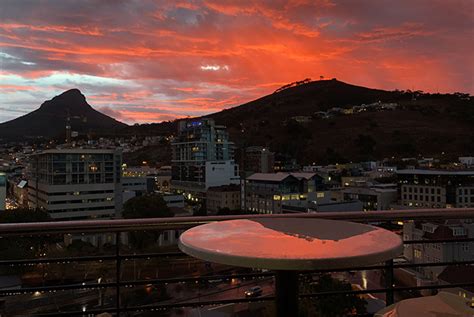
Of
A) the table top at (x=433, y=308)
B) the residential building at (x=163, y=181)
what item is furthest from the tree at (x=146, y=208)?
the residential building at (x=163, y=181)

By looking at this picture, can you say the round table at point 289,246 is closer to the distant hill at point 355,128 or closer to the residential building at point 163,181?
the residential building at point 163,181

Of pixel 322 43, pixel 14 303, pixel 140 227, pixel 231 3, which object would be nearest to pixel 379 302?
pixel 140 227

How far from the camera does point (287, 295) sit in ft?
3.51

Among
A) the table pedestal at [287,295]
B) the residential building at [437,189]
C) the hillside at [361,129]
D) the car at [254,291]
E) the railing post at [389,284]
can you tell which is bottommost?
the residential building at [437,189]

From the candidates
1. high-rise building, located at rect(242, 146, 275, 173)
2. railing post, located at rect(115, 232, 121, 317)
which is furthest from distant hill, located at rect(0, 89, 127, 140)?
railing post, located at rect(115, 232, 121, 317)

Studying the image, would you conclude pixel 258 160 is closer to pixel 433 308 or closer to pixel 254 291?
pixel 254 291

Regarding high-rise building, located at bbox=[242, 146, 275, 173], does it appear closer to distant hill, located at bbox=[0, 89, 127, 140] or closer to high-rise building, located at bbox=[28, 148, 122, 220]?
high-rise building, located at bbox=[28, 148, 122, 220]

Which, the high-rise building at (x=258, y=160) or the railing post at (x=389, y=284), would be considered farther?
the high-rise building at (x=258, y=160)

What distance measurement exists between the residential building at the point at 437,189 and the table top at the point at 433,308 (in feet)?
63.2

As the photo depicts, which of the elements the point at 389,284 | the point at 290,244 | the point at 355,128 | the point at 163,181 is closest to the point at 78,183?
the point at 163,181

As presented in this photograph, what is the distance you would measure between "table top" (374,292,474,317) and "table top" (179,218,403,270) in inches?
4.4

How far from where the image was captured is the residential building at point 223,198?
26547mm

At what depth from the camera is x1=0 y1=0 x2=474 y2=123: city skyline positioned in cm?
1160

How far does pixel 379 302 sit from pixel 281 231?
0.64 m
